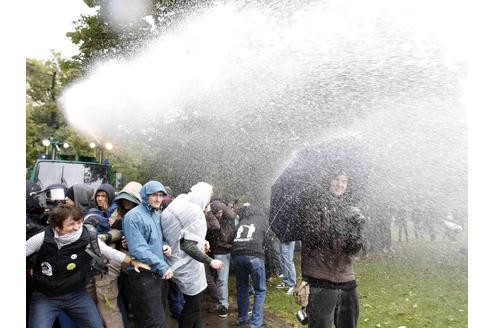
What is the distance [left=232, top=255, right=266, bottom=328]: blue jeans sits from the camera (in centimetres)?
524

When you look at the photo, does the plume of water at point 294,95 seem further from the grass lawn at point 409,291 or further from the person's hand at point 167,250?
the person's hand at point 167,250

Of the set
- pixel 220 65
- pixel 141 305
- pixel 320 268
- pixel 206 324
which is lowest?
pixel 206 324

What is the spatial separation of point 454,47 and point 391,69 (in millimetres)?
2034

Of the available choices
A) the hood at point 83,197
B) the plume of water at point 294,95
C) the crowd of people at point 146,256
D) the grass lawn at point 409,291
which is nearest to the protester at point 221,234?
the crowd of people at point 146,256

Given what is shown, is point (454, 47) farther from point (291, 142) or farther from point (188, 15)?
point (188, 15)

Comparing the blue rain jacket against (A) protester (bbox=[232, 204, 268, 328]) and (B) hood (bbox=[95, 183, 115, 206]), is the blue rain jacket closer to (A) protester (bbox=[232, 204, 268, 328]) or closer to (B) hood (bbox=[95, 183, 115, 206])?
(B) hood (bbox=[95, 183, 115, 206])

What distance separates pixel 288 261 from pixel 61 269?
433cm

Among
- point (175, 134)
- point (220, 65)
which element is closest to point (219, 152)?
point (175, 134)

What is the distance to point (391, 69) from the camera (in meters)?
7.21

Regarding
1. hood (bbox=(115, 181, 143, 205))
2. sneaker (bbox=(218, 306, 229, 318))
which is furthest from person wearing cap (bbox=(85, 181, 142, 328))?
sneaker (bbox=(218, 306, 229, 318))

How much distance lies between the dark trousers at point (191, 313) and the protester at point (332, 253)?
1.42 m

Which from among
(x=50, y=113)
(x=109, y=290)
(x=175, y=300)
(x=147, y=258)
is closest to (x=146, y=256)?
(x=147, y=258)

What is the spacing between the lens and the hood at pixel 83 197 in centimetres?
516

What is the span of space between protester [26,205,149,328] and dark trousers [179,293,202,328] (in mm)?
947
